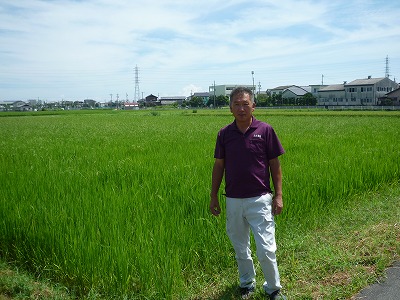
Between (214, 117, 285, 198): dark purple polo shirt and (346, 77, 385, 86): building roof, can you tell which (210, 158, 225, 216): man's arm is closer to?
(214, 117, 285, 198): dark purple polo shirt

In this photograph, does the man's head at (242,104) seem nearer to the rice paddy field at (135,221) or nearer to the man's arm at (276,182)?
the man's arm at (276,182)

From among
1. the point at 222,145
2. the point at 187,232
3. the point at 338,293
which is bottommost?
the point at 338,293

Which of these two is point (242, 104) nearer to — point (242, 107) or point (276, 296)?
point (242, 107)

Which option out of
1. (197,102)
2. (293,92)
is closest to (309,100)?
(293,92)

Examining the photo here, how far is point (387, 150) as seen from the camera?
8289 millimetres

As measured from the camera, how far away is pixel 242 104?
2635 mm

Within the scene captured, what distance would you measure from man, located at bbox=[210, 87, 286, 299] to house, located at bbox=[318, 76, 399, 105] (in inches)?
2315

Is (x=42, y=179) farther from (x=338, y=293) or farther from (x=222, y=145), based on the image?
(x=338, y=293)

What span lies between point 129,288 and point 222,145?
4.43ft

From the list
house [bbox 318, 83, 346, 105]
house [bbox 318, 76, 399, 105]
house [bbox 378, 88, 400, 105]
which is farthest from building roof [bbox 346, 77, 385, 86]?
house [bbox 378, 88, 400, 105]

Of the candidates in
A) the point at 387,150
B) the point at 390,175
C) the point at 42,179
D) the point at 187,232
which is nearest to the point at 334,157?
the point at 390,175

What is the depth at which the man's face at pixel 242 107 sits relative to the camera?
263 centimetres

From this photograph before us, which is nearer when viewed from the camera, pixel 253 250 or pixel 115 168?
pixel 253 250

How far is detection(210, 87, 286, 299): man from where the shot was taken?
257cm
